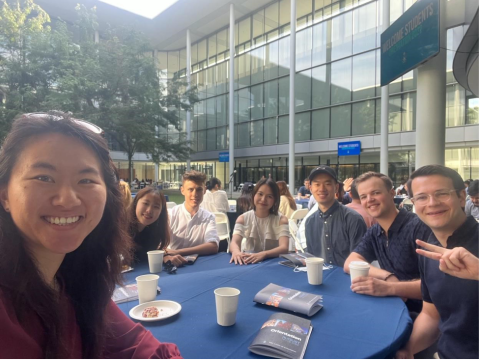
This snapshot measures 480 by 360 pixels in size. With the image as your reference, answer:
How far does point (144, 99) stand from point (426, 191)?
559 inches

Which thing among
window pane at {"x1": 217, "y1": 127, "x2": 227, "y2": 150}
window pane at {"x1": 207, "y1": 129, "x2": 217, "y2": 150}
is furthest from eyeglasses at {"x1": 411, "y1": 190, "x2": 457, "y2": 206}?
window pane at {"x1": 207, "y1": 129, "x2": 217, "y2": 150}

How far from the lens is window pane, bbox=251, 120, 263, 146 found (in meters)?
22.0

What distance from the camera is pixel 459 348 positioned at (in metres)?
1.58

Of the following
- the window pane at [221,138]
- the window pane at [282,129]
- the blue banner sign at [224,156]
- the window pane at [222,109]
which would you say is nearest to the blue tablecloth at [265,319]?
the window pane at [282,129]

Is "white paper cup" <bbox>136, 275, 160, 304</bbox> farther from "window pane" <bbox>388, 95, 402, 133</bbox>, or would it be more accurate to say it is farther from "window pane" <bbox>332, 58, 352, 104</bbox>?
"window pane" <bbox>332, 58, 352, 104</bbox>

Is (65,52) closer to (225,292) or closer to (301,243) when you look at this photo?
(301,243)

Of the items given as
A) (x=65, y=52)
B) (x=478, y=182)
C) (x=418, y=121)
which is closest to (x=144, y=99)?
(x=65, y=52)

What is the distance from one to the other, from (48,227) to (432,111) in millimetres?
5659

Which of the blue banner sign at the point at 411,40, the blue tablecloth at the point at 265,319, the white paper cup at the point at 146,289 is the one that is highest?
the blue banner sign at the point at 411,40

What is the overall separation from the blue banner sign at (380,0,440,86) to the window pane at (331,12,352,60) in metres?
14.2

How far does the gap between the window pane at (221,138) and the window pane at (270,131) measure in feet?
14.6

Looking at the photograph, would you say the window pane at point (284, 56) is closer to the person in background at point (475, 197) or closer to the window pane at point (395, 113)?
the window pane at point (395, 113)

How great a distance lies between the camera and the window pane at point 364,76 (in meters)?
16.3

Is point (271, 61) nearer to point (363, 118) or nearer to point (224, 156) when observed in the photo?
point (224, 156)
